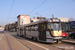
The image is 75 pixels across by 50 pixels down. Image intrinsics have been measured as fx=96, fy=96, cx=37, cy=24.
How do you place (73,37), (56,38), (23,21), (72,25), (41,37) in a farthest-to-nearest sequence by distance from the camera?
(23,21) → (72,25) → (73,37) → (41,37) → (56,38)

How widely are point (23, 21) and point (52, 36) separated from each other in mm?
48791

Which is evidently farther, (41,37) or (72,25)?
(72,25)

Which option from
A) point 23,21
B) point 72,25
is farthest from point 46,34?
point 23,21

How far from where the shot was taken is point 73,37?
16.0 metres

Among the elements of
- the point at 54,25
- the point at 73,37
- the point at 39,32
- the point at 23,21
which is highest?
the point at 23,21

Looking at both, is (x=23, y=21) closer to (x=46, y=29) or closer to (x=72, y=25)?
(x=72, y=25)

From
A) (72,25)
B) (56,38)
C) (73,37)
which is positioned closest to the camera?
(56,38)

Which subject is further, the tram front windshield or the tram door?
the tram door

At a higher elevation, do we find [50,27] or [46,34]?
[50,27]

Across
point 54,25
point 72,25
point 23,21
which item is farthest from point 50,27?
point 23,21

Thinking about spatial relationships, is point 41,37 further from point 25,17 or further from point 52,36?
point 25,17

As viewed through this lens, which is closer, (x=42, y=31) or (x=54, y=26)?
(x=54, y=26)

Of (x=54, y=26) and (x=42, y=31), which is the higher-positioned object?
(x=54, y=26)

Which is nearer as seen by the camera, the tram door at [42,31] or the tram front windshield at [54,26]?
the tram front windshield at [54,26]
